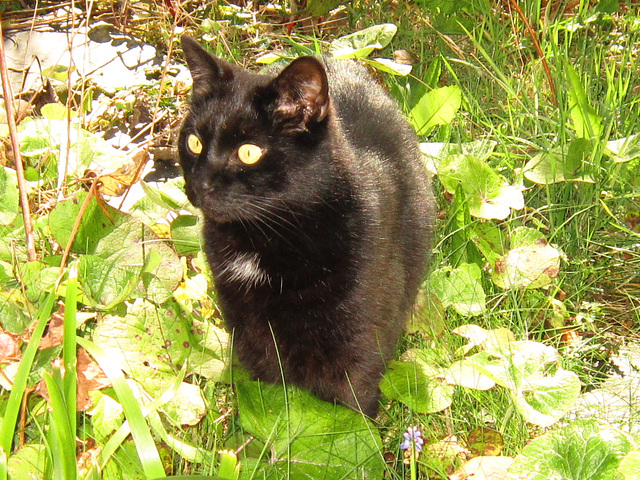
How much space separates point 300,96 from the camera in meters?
1.34

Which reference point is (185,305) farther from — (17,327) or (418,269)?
(418,269)

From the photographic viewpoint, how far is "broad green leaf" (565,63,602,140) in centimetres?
194

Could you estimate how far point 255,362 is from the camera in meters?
1.64

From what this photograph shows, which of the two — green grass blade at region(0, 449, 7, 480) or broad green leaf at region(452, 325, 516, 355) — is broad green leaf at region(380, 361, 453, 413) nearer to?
broad green leaf at region(452, 325, 516, 355)

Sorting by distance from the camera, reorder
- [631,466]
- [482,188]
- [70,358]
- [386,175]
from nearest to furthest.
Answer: [631,466] → [70,358] → [386,175] → [482,188]

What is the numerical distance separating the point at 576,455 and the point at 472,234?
2.90 feet

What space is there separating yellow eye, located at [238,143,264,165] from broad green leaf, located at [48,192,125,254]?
23.6 inches

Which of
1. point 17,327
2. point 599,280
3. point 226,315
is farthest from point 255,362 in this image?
A: point 599,280

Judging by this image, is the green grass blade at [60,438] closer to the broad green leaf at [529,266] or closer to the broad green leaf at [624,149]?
the broad green leaf at [529,266]

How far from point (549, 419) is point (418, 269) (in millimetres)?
579

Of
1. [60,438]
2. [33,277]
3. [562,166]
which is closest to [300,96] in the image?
[60,438]

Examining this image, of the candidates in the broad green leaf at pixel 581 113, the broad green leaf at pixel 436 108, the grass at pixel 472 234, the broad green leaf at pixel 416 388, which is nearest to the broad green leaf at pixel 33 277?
the grass at pixel 472 234

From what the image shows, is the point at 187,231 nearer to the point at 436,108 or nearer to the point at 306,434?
the point at 306,434

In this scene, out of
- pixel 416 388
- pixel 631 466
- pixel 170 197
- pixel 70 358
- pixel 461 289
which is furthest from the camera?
pixel 170 197
